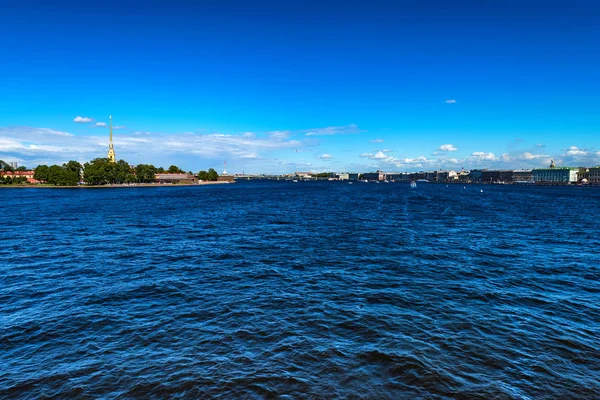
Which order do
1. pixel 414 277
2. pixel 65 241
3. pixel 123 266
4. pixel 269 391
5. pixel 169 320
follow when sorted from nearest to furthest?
1. pixel 269 391
2. pixel 169 320
3. pixel 414 277
4. pixel 123 266
5. pixel 65 241

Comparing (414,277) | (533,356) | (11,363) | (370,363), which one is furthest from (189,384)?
(414,277)

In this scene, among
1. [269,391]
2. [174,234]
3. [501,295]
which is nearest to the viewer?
[269,391]

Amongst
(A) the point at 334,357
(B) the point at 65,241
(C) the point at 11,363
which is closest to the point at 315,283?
(A) the point at 334,357

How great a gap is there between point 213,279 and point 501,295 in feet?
54.3

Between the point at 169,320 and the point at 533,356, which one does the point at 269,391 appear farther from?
the point at 533,356

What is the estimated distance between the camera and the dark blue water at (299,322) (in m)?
10.6

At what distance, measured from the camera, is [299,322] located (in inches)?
585

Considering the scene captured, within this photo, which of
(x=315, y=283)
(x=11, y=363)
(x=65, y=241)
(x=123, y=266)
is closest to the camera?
(x=11, y=363)

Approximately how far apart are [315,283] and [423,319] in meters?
6.89

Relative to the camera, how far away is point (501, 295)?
1855cm

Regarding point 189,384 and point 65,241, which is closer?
point 189,384

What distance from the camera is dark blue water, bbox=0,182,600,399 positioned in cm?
1061

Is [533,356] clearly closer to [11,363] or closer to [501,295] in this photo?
[501,295]

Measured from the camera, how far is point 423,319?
1521 cm
